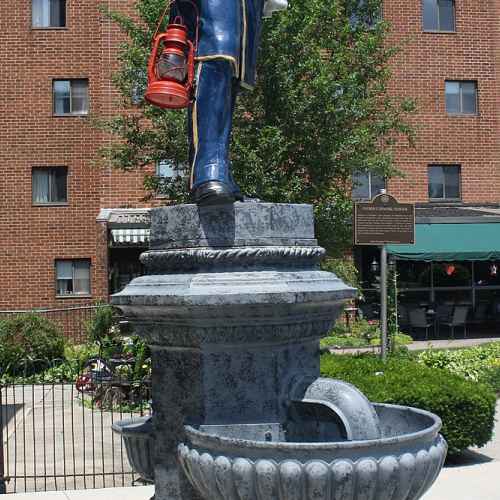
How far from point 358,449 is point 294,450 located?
0.24 m

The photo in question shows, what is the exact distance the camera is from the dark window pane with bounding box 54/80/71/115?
24266mm

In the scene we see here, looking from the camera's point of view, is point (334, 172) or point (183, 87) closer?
point (183, 87)

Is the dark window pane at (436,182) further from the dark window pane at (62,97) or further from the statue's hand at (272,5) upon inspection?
the statue's hand at (272,5)

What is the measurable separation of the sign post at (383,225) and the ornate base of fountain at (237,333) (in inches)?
340

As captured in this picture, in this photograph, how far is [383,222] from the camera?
1249 cm

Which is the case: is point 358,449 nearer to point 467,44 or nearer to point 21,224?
point 21,224

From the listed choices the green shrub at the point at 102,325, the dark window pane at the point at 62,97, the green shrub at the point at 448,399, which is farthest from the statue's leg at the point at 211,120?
the dark window pane at the point at 62,97

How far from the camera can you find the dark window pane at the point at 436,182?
82.5ft

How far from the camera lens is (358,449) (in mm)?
3080

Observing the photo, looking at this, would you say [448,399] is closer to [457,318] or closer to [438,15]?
[457,318]

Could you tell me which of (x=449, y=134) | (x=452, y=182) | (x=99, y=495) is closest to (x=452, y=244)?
(x=452, y=182)

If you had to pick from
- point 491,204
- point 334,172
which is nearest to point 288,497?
point 334,172

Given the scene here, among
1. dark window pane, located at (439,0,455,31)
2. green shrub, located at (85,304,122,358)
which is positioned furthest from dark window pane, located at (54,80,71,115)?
dark window pane, located at (439,0,455,31)

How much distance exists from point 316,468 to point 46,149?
22.2m
